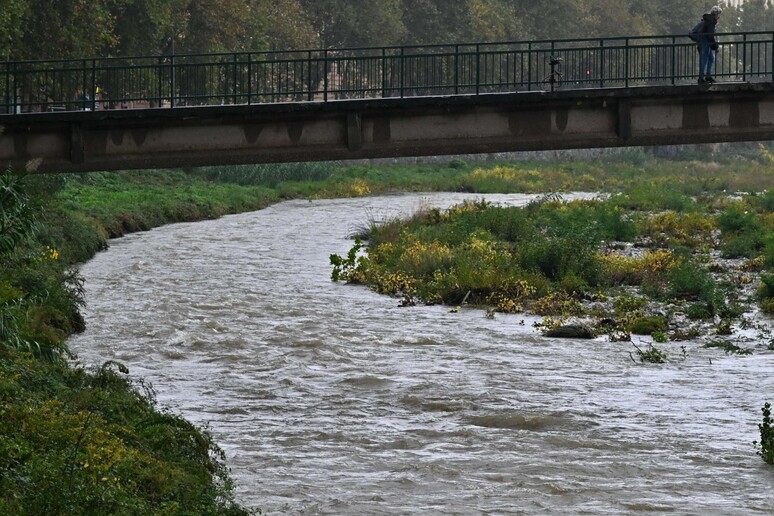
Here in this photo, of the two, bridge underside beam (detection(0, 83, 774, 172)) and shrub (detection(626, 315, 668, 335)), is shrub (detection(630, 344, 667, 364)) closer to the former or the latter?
shrub (detection(626, 315, 668, 335))

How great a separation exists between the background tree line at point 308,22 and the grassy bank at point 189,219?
16.9 feet

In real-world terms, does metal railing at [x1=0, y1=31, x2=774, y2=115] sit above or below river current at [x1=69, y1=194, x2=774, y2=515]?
above

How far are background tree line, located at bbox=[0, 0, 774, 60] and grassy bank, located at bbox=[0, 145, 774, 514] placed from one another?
16.9ft

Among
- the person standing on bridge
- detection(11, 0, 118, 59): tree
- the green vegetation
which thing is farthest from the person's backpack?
detection(11, 0, 118, 59): tree

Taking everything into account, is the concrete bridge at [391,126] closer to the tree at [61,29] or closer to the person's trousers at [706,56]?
the person's trousers at [706,56]

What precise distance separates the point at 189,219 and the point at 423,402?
2979 centimetres

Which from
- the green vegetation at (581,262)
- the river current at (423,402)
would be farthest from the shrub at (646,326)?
the river current at (423,402)

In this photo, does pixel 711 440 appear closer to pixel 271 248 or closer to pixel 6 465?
pixel 6 465

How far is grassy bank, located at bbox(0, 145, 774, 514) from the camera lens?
12234 millimetres

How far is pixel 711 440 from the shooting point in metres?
17.2

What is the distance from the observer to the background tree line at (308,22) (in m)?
46.1

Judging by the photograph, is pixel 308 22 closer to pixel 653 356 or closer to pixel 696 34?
pixel 696 34

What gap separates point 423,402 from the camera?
19.3 metres

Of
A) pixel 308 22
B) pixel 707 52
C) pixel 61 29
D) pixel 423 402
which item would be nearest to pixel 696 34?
pixel 707 52
